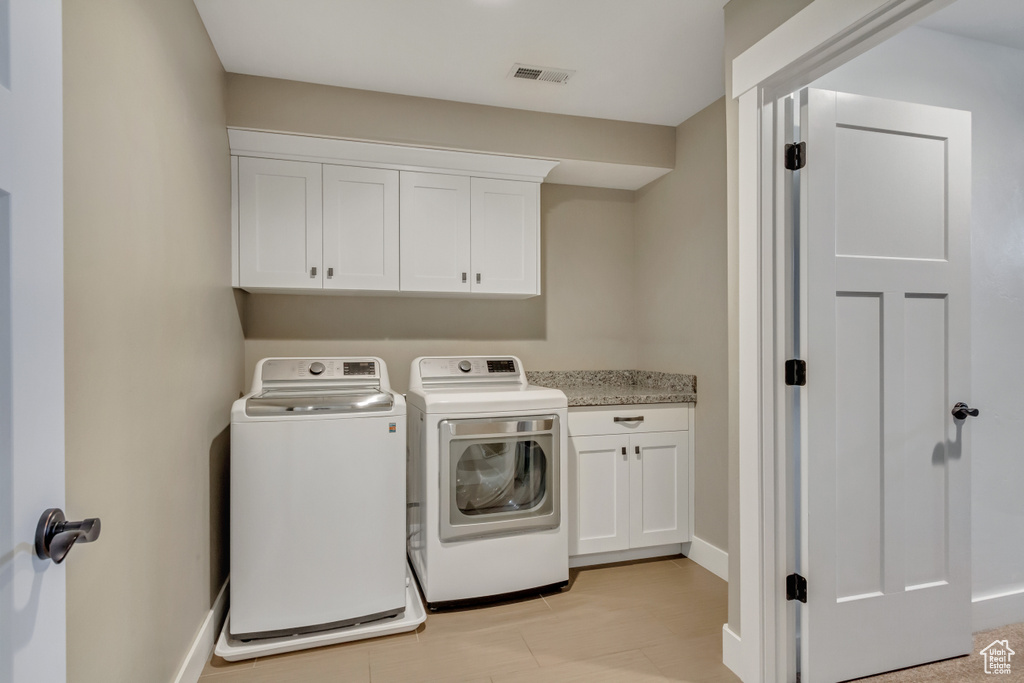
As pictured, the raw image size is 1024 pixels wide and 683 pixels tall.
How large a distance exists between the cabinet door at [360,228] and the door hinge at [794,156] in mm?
1884

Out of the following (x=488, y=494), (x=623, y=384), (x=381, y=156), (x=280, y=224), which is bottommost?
(x=488, y=494)

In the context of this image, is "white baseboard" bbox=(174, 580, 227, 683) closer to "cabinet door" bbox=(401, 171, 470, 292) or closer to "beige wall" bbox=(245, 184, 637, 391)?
"beige wall" bbox=(245, 184, 637, 391)

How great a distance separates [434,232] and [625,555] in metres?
2.07

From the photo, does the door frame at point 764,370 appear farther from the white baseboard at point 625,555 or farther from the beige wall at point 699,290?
the white baseboard at point 625,555

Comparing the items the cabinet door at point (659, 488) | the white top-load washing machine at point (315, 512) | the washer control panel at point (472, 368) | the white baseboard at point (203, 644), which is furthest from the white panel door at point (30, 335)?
the cabinet door at point (659, 488)

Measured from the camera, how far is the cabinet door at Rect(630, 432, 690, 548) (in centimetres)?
299

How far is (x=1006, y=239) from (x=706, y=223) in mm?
1243

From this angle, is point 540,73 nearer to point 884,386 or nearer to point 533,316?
point 533,316

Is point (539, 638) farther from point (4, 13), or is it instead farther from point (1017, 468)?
point (4, 13)

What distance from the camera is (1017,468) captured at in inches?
90.4

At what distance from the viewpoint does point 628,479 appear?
2977mm

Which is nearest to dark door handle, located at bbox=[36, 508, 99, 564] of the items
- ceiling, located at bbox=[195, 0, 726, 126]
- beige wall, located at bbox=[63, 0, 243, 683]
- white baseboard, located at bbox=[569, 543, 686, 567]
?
beige wall, located at bbox=[63, 0, 243, 683]

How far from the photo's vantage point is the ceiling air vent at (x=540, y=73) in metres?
2.55

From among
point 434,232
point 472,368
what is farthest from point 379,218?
point 472,368
